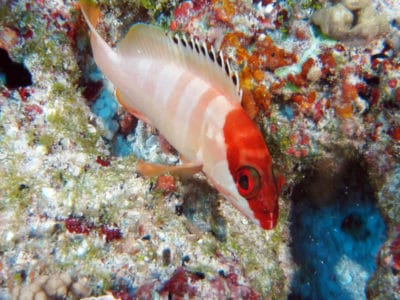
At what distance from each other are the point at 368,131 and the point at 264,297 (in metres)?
2.14

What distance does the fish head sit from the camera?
231 centimetres

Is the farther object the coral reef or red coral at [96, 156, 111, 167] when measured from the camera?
red coral at [96, 156, 111, 167]

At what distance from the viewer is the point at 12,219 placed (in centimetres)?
303

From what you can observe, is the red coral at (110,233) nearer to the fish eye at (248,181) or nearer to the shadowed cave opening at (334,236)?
the fish eye at (248,181)

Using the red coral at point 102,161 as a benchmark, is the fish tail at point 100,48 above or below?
above

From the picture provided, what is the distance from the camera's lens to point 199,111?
2.63 m

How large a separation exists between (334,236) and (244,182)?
3021 millimetres

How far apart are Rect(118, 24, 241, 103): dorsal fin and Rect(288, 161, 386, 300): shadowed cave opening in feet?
7.06

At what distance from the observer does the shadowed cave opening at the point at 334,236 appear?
421cm

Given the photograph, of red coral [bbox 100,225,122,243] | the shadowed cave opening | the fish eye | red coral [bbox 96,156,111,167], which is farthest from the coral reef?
red coral [bbox 100,225,122,243]

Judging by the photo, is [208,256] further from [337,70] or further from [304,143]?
[337,70]

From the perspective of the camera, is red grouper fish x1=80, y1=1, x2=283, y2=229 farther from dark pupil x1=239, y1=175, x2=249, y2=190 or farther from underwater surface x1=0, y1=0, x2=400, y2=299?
underwater surface x1=0, y1=0, x2=400, y2=299

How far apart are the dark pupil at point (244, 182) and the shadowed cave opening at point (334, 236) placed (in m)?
Answer: 1.98

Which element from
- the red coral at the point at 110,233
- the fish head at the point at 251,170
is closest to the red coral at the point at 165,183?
the red coral at the point at 110,233
